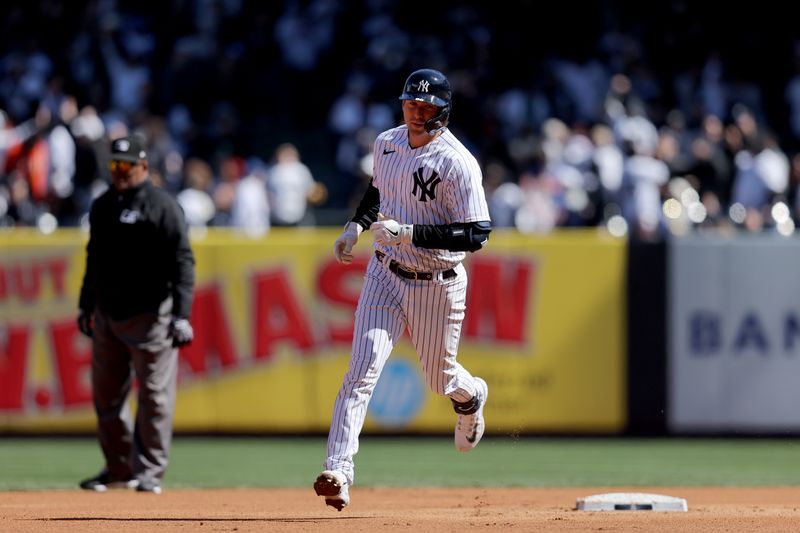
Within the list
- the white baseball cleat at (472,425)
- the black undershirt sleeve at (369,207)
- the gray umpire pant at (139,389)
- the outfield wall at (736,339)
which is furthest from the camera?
the outfield wall at (736,339)

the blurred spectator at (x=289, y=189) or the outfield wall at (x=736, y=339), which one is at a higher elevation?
the blurred spectator at (x=289, y=189)

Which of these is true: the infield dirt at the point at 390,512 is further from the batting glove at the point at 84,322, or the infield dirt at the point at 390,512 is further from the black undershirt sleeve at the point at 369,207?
the black undershirt sleeve at the point at 369,207

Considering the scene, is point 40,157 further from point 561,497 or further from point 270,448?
point 561,497

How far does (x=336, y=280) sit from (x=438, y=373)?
21.0 feet

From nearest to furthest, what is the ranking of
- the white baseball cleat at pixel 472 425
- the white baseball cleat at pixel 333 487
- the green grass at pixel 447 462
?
the white baseball cleat at pixel 333 487 → the white baseball cleat at pixel 472 425 → the green grass at pixel 447 462

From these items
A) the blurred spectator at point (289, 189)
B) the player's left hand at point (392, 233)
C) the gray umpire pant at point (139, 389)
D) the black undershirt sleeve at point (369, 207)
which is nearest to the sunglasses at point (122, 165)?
the gray umpire pant at point (139, 389)

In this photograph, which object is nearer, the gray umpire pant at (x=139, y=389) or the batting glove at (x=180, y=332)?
the batting glove at (x=180, y=332)

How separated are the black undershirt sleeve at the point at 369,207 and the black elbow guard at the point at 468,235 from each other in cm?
66

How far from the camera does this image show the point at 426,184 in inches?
301

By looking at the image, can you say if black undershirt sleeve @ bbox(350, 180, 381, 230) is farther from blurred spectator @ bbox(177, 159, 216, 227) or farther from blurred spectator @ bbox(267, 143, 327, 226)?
blurred spectator @ bbox(267, 143, 327, 226)

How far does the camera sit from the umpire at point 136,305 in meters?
9.44

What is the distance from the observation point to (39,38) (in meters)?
21.4

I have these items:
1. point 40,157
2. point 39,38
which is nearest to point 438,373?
point 40,157

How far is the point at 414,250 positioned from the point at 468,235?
309mm
